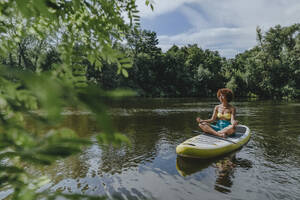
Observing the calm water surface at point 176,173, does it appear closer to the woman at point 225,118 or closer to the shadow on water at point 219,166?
the shadow on water at point 219,166

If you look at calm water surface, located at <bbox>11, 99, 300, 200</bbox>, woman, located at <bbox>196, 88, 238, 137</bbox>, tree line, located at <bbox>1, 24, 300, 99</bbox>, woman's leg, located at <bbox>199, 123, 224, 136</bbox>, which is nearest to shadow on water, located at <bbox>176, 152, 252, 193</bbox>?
calm water surface, located at <bbox>11, 99, 300, 200</bbox>

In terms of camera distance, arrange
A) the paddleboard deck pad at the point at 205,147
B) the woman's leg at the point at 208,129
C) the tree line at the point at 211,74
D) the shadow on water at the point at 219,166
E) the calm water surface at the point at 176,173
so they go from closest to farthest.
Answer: the calm water surface at the point at 176,173 < the shadow on water at the point at 219,166 < the paddleboard deck pad at the point at 205,147 < the woman's leg at the point at 208,129 < the tree line at the point at 211,74

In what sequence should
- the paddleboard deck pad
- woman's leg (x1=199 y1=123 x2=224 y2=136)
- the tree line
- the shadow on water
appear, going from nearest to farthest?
the shadow on water, the paddleboard deck pad, woman's leg (x1=199 y1=123 x2=224 y2=136), the tree line

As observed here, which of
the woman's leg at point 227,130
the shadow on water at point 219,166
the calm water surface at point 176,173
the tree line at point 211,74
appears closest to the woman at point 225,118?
the woman's leg at point 227,130

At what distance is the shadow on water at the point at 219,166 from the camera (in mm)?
5431

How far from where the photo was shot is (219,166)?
249 inches

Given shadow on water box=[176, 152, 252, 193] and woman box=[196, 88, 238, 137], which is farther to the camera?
woman box=[196, 88, 238, 137]

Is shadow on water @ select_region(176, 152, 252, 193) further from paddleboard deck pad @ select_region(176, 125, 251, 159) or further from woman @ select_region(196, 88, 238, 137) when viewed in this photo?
woman @ select_region(196, 88, 238, 137)

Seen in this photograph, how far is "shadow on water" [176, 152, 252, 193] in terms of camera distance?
5431mm

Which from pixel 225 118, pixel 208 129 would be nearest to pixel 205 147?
pixel 208 129

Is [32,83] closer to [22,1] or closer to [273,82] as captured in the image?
[22,1]

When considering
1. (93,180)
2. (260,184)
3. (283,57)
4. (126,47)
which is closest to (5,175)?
(93,180)

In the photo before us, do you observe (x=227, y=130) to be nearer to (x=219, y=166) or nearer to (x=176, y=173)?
(x=219, y=166)

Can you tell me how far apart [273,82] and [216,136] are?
148ft
